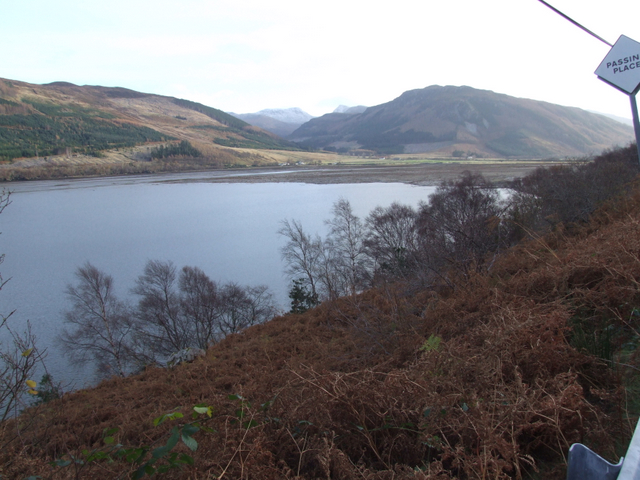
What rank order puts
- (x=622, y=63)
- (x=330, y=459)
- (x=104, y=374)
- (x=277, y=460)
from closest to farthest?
(x=330, y=459), (x=277, y=460), (x=622, y=63), (x=104, y=374)

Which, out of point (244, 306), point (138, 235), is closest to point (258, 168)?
point (138, 235)

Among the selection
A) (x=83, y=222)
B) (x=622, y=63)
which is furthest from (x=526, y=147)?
(x=622, y=63)

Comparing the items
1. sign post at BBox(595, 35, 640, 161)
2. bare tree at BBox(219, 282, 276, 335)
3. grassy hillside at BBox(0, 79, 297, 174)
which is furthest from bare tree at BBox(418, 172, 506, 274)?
grassy hillside at BBox(0, 79, 297, 174)

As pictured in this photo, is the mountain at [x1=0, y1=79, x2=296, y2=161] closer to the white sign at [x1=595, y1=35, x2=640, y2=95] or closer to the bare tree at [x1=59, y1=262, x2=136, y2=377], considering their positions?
the bare tree at [x1=59, y1=262, x2=136, y2=377]

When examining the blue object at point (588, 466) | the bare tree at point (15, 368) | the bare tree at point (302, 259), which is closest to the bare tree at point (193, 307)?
the bare tree at point (302, 259)

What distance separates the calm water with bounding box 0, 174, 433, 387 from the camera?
22.9 meters

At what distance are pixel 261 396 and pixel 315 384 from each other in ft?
3.84

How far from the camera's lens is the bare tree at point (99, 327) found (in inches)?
746

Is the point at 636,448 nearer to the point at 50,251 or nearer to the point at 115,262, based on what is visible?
the point at 115,262

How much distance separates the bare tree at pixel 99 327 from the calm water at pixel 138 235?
0.73 m

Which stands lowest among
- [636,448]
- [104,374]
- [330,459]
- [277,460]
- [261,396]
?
[104,374]

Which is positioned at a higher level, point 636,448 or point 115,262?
point 636,448

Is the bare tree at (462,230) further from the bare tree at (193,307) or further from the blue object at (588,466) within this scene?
the bare tree at (193,307)

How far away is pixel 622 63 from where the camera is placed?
330cm
